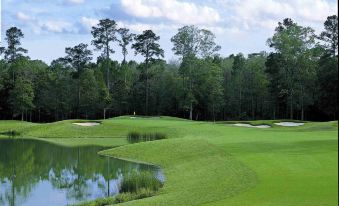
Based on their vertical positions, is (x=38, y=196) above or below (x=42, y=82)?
below

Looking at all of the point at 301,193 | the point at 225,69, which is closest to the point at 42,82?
the point at 225,69

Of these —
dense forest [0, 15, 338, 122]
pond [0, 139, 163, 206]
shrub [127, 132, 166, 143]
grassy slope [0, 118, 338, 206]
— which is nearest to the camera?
grassy slope [0, 118, 338, 206]

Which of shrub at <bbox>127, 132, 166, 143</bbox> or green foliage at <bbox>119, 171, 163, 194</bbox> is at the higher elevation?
shrub at <bbox>127, 132, 166, 143</bbox>

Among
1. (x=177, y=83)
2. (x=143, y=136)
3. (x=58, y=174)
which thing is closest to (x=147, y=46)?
(x=177, y=83)

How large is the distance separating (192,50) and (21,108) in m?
30.3

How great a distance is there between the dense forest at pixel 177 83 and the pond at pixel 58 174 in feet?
132

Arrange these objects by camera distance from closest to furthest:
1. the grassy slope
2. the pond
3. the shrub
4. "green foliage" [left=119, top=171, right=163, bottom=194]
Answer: the grassy slope < "green foliage" [left=119, top=171, right=163, bottom=194] < the pond < the shrub

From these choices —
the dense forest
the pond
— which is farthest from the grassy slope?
the dense forest

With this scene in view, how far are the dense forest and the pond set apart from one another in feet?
132

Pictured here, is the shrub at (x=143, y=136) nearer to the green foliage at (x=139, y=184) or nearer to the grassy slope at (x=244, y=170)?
the grassy slope at (x=244, y=170)

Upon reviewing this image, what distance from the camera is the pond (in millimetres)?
20969

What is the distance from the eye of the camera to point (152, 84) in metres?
89.0

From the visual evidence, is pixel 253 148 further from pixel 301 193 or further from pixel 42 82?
pixel 42 82

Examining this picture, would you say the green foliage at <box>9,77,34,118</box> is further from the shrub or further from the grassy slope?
the grassy slope
